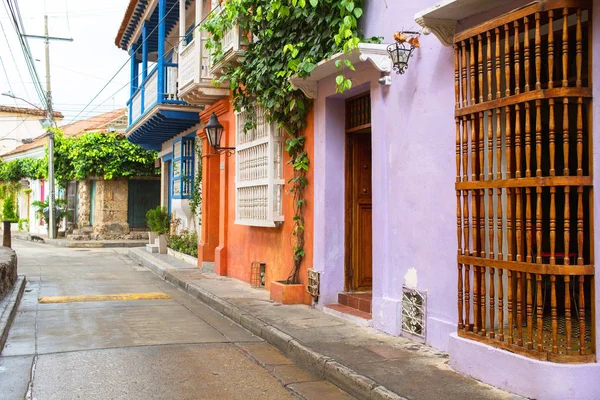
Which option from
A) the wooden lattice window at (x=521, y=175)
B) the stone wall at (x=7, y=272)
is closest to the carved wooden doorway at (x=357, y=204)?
the wooden lattice window at (x=521, y=175)

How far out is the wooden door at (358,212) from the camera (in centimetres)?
817

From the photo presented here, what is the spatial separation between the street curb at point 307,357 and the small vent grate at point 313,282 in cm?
95

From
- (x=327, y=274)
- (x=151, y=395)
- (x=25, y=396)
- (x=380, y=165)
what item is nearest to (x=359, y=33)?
(x=380, y=165)

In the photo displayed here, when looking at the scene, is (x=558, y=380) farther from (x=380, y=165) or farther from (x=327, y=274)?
(x=327, y=274)

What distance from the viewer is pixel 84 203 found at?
81.8 feet

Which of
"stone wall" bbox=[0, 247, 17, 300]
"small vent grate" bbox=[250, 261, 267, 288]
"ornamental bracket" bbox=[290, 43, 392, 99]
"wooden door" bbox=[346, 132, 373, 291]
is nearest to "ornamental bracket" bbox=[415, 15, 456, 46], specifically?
"ornamental bracket" bbox=[290, 43, 392, 99]

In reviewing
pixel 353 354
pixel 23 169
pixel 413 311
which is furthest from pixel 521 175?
pixel 23 169

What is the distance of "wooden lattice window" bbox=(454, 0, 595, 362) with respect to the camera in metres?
4.27

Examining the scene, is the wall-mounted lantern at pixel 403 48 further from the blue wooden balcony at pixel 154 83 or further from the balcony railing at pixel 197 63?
the blue wooden balcony at pixel 154 83

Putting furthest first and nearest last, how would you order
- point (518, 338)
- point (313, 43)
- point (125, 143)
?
1. point (125, 143)
2. point (313, 43)
3. point (518, 338)

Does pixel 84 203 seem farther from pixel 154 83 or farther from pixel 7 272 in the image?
pixel 7 272

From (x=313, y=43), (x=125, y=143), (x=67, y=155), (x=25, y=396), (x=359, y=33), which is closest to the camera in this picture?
(x=25, y=396)

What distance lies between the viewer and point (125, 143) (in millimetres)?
23969

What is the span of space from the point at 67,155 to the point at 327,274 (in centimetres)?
2100
